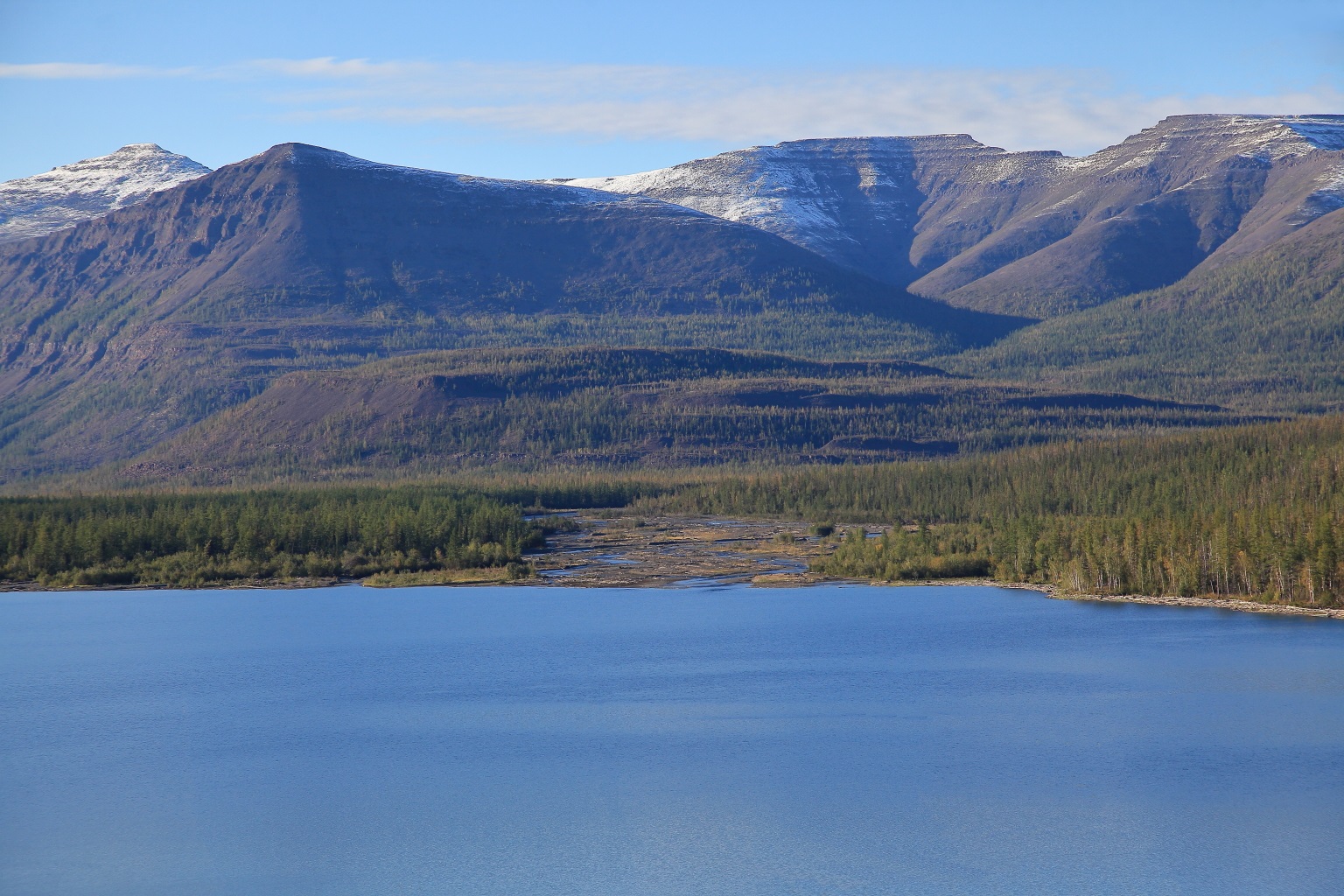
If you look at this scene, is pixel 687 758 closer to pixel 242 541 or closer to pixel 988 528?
pixel 988 528

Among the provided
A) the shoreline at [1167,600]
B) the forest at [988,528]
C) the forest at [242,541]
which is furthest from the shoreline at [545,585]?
the forest at [242,541]

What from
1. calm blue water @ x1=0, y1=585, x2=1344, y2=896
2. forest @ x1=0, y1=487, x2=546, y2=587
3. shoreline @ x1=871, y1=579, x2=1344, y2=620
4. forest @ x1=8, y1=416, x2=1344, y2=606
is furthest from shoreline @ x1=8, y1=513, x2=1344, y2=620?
calm blue water @ x1=0, y1=585, x2=1344, y2=896

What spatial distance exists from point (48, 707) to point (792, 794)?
40.2m

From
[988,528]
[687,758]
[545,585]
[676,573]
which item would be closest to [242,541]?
[545,585]

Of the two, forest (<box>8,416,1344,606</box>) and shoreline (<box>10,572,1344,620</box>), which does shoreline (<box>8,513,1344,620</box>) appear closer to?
shoreline (<box>10,572,1344,620</box>)

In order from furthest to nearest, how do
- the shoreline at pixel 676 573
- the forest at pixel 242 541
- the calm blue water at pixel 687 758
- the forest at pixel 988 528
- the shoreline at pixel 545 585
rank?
the forest at pixel 242 541, the shoreline at pixel 545 585, the shoreline at pixel 676 573, the forest at pixel 988 528, the calm blue water at pixel 687 758

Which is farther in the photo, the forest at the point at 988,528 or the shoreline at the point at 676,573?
the shoreline at the point at 676,573

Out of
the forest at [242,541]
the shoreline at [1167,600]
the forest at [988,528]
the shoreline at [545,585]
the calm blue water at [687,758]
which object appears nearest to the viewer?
the calm blue water at [687,758]

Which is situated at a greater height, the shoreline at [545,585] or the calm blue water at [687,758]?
the calm blue water at [687,758]

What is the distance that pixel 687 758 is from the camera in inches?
2532

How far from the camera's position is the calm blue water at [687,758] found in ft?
169

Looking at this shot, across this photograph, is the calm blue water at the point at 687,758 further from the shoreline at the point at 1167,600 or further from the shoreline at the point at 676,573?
the shoreline at the point at 676,573

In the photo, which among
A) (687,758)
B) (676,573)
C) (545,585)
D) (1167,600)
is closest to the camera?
(687,758)

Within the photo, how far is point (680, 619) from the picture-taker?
351 ft
